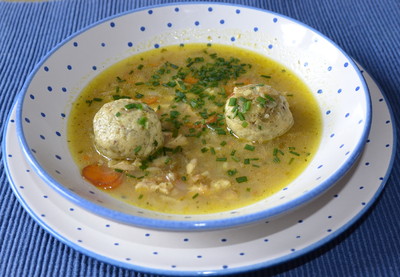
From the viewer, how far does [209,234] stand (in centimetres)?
283

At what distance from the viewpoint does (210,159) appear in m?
3.57

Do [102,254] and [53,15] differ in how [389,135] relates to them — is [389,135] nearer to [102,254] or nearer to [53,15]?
[102,254]

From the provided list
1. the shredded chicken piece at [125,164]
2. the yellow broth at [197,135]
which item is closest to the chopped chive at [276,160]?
the yellow broth at [197,135]

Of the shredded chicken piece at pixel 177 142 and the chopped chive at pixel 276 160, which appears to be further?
the shredded chicken piece at pixel 177 142

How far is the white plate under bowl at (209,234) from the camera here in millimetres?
2646

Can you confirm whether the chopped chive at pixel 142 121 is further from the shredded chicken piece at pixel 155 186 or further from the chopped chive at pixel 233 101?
Answer: the chopped chive at pixel 233 101

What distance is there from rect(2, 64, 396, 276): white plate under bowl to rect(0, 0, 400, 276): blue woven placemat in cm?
26

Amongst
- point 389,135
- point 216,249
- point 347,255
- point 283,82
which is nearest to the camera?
point 216,249

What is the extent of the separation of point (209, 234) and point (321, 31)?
3.17 meters

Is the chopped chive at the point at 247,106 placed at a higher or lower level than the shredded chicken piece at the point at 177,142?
higher

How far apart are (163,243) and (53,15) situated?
373cm

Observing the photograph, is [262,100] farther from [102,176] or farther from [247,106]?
[102,176]

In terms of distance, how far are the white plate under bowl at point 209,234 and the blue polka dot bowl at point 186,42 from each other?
13cm

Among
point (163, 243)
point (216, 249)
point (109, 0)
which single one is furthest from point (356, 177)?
point (109, 0)
